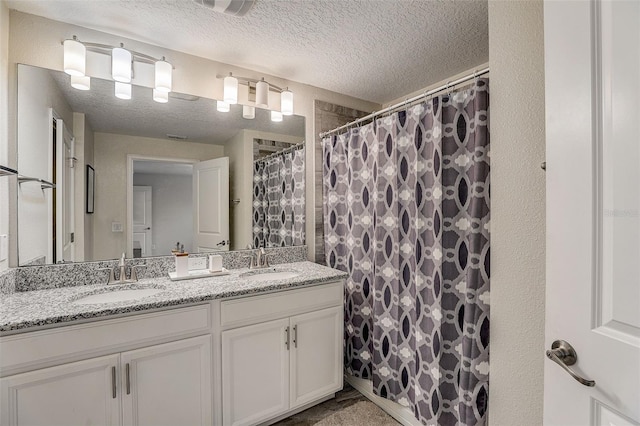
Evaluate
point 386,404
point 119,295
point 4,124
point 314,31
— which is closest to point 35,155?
point 4,124

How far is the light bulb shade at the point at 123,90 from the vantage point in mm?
1796

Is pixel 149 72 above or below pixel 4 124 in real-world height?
above

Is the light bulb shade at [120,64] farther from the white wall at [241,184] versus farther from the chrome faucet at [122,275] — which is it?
the chrome faucet at [122,275]

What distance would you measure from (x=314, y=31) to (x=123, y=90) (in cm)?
124

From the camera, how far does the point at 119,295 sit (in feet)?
5.36

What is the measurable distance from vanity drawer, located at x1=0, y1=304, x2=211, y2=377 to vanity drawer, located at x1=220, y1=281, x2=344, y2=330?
0.40 ft

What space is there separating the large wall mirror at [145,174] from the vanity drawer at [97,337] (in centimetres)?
64

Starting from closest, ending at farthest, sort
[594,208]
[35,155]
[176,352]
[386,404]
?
[594,208] < [176,352] < [35,155] < [386,404]

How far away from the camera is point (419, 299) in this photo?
1.67 meters

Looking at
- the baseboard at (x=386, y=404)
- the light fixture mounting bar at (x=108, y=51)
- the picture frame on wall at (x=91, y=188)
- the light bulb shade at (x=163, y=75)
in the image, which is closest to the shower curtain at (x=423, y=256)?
the baseboard at (x=386, y=404)

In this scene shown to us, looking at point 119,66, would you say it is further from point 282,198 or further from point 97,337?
point 97,337

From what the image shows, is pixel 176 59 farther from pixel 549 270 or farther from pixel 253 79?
pixel 549 270

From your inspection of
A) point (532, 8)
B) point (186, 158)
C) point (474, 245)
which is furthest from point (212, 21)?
point (474, 245)

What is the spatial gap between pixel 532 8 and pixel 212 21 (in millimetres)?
1535
